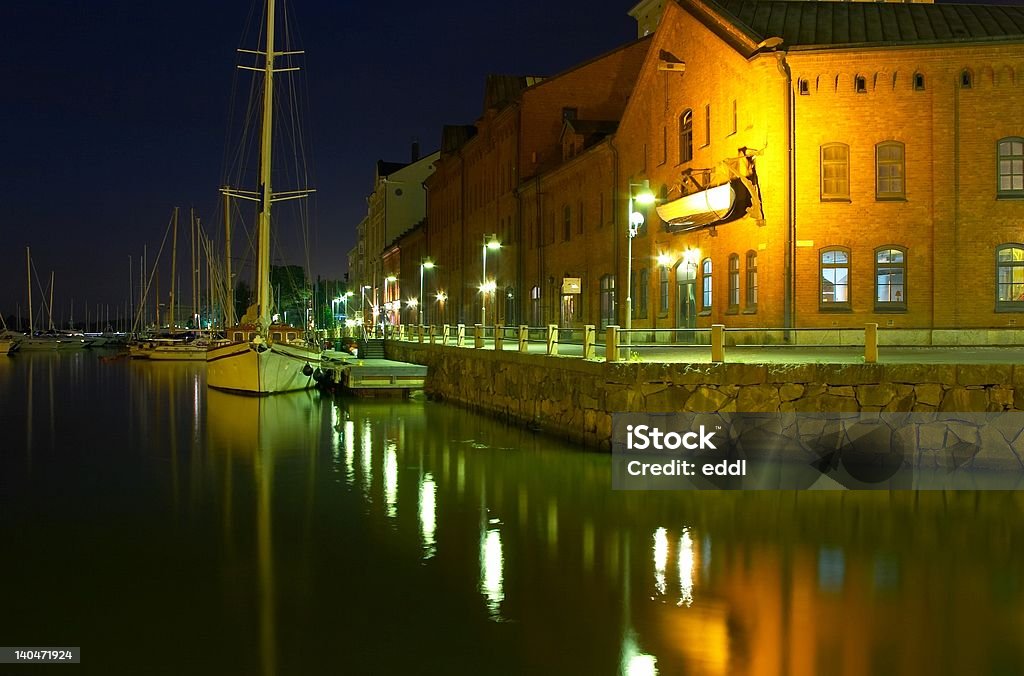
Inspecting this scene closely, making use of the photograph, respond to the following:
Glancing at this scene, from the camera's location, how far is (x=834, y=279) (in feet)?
93.3

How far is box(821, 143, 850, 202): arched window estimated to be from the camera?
28531 millimetres

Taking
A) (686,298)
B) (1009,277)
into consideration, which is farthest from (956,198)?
(686,298)

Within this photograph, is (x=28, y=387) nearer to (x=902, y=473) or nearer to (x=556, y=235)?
(x=556, y=235)

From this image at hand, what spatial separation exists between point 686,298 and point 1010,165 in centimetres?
1074

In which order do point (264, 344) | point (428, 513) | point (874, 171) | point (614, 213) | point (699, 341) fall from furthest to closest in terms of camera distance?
point (264, 344) < point (614, 213) < point (699, 341) < point (874, 171) < point (428, 513)

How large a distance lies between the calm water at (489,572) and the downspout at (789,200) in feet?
29.0

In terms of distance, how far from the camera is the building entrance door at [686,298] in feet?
111

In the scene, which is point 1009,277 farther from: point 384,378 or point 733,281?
point 384,378

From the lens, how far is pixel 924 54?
27.9 metres

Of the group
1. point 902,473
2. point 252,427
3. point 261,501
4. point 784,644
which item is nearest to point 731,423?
point 902,473

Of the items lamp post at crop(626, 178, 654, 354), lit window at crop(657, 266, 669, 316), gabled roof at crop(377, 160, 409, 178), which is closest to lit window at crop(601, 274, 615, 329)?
lamp post at crop(626, 178, 654, 354)

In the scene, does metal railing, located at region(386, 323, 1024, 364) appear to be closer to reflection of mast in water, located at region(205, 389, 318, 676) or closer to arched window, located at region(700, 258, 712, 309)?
arched window, located at region(700, 258, 712, 309)

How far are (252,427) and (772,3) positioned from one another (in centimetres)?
2109

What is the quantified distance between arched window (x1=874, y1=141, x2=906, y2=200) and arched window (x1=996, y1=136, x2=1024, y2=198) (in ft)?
8.02
